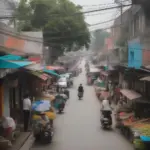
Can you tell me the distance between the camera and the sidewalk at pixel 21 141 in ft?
42.5

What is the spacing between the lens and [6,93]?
1630cm

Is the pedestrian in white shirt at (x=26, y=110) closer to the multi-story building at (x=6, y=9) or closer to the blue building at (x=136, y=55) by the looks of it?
the blue building at (x=136, y=55)

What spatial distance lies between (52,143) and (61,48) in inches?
1549

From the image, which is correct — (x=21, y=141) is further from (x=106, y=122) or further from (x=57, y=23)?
(x=57, y=23)

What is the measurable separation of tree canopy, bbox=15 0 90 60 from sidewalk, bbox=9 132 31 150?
113 feet

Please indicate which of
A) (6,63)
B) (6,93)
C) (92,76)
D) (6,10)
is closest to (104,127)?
(6,93)

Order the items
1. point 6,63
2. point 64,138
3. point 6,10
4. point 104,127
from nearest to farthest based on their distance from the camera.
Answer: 1. point 6,63
2. point 64,138
3. point 104,127
4. point 6,10

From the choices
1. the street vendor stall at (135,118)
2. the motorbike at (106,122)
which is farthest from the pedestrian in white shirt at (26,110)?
the street vendor stall at (135,118)

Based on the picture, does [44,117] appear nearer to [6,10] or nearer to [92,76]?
[6,10]

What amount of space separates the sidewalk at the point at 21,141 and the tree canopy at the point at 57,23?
3451cm

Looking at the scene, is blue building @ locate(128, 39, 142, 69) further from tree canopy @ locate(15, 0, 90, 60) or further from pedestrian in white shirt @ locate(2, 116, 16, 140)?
tree canopy @ locate(15, 0, 90, 60)

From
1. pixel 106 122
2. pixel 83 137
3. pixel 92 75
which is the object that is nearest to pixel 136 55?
pixel 106 122

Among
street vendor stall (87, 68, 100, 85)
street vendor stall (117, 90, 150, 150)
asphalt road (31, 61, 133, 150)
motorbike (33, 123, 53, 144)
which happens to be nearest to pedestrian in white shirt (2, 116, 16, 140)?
asphalt road (31, 61, 133, 150)

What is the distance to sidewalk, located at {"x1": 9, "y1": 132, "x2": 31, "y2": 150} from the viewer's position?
12946 millimetres
